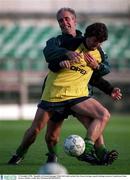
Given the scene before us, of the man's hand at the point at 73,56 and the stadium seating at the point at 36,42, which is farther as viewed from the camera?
the stadium seating at the point at 36,42

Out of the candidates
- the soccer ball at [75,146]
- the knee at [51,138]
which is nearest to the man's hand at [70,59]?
the soccer ball at [75,146]

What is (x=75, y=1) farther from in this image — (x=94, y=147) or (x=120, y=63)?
(x=94, y=147)

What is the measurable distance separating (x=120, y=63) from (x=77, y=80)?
1365 inches

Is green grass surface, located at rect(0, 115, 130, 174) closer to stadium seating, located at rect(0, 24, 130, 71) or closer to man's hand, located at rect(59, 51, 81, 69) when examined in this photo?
man's hand, located at rect(59, 51, 81, 69)

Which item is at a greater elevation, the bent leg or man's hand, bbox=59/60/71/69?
man's hand, bbox=59/60/71/69

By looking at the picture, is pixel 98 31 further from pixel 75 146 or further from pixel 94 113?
pixel 75 146

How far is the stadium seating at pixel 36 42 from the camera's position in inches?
1897

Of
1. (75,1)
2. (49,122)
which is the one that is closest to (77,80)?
(49,122)

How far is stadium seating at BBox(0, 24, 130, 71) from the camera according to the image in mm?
48188

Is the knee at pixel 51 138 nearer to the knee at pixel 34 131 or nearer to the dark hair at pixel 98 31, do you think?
the knee at pixel 34 131

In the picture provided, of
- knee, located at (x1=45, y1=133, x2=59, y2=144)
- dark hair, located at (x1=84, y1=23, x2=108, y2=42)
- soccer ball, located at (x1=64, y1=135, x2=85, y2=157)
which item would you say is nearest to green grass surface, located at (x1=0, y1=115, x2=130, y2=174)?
soccer ball, located at (x1=64, y1=135, x2=85, y2=157)

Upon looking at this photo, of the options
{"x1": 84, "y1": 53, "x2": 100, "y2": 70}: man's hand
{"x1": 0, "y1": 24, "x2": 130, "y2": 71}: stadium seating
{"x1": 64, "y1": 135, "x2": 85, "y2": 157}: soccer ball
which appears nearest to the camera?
{"x1": 64, "y1": 135, "x2": 85, "y2": 157}: soccer ball

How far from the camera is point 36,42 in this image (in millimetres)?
49344

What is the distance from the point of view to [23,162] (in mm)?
14062
